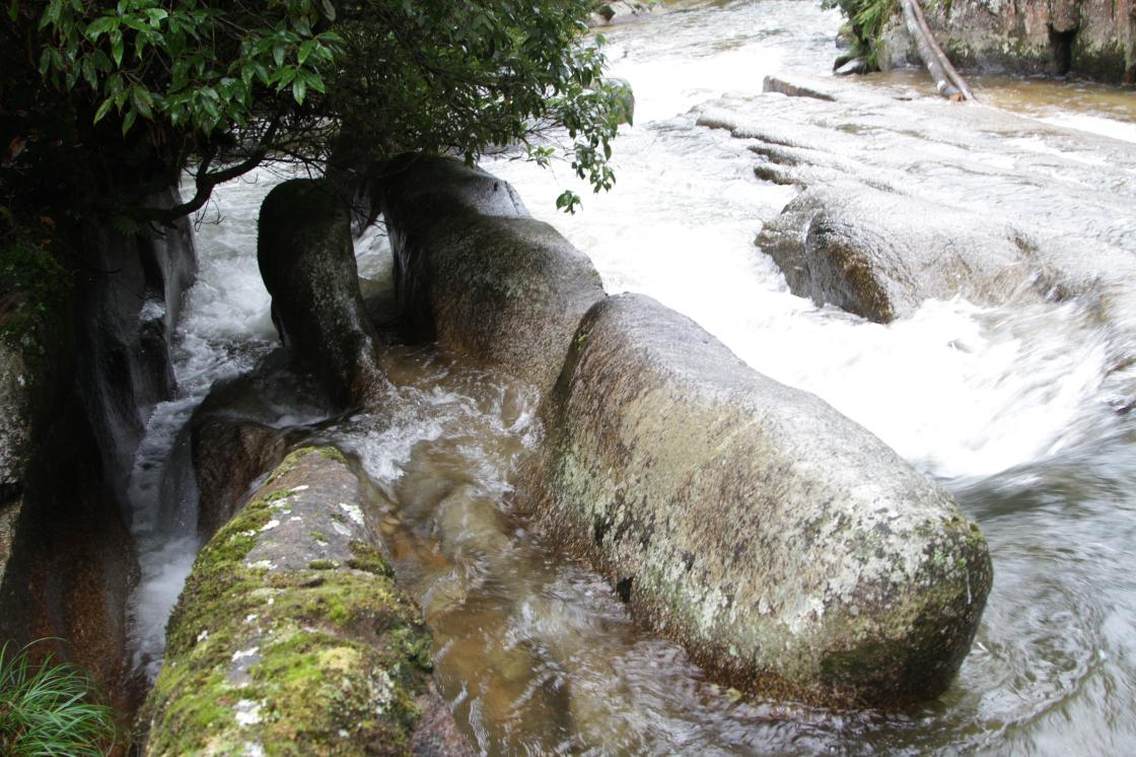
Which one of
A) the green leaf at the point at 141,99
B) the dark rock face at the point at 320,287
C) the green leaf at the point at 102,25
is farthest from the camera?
the dark rock face at the point at 320,287

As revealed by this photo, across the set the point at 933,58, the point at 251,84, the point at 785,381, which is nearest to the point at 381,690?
the point at 251,84

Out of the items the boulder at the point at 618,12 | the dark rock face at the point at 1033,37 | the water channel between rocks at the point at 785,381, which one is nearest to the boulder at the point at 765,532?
the water channel between rocks at the point at 785,381

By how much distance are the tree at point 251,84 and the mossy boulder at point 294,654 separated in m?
1.76

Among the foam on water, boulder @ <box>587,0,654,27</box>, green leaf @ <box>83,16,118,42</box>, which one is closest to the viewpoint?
green leaf @ <box>83,16,118,42</box>

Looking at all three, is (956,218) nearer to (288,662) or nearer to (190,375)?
(190,375)

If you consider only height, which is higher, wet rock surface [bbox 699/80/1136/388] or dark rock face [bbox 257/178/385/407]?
dark rock face [bbox 257/178/385/407]

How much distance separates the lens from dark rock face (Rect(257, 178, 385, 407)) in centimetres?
618

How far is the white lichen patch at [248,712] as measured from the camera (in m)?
2.32

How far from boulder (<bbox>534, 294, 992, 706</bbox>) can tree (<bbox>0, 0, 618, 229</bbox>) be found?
2.02m

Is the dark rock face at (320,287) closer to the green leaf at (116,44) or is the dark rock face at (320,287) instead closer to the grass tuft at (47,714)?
the grass tuft at (47,714)

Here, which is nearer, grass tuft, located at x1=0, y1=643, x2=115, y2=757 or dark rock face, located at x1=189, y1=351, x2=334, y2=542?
grass tuft, located at x1=0, y1=643, x2=115, y2=757

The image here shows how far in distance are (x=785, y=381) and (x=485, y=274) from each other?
2.29 meters

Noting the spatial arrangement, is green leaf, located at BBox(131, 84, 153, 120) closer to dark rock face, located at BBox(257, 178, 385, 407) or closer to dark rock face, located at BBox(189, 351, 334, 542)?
dark rock face, located at BBox(189, 351, 334, 542)

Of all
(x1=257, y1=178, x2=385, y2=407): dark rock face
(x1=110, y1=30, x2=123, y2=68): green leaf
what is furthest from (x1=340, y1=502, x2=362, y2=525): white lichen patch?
(x1=257, y1=178, x2=385, y2=407): dark rock face
